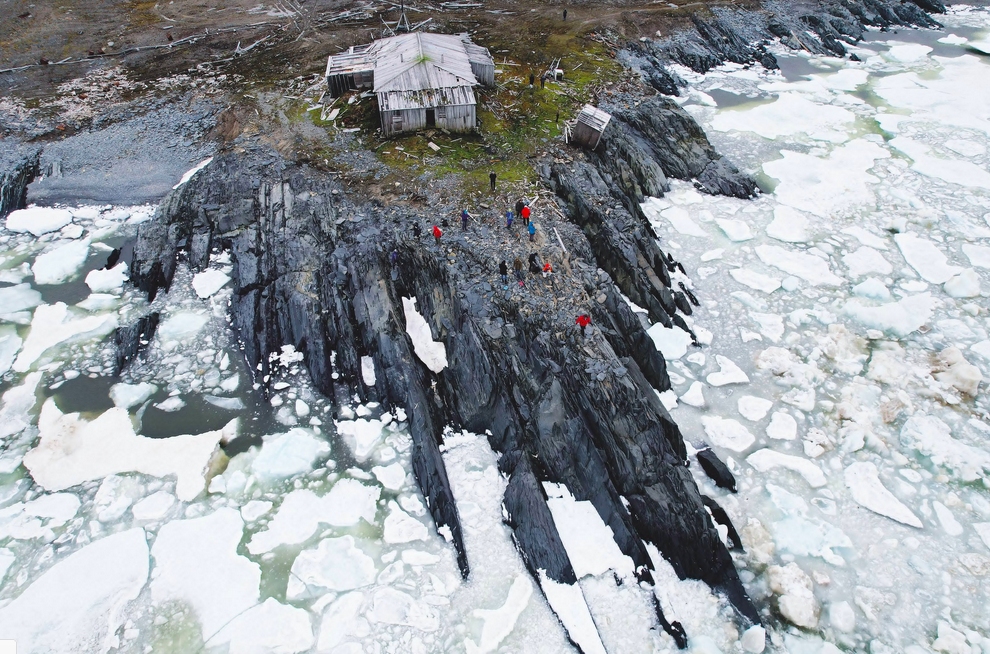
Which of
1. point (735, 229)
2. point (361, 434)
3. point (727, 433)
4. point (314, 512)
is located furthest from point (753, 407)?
point (314, 512)

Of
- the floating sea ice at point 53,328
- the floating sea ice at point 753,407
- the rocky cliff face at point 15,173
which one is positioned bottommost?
the floating sea ice at point 753,407

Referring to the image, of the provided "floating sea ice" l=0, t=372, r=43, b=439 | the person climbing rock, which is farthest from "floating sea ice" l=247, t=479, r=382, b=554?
"floating sea ice" l=0, t=372, r=43, b=439

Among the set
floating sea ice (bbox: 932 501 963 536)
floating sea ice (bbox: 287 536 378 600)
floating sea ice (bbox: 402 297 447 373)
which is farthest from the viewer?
floating sea ice (bbox: 402 297 447 373)

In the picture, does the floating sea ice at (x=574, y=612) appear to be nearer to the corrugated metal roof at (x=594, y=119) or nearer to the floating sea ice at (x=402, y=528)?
the floating sea ice at (x=402, y=528)

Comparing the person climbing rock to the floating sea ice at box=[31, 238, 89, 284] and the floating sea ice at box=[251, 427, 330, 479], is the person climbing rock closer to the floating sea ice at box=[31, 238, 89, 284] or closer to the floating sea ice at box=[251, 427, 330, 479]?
the floating sea ice at box=[251, 427, 330, 479]

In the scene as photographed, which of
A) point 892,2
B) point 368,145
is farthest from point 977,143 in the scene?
point 368,145

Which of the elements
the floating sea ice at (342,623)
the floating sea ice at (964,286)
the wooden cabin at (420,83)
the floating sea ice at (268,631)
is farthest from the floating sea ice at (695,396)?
the wooden cabin at (420,83)

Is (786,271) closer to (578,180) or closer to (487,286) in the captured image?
(578,180)
